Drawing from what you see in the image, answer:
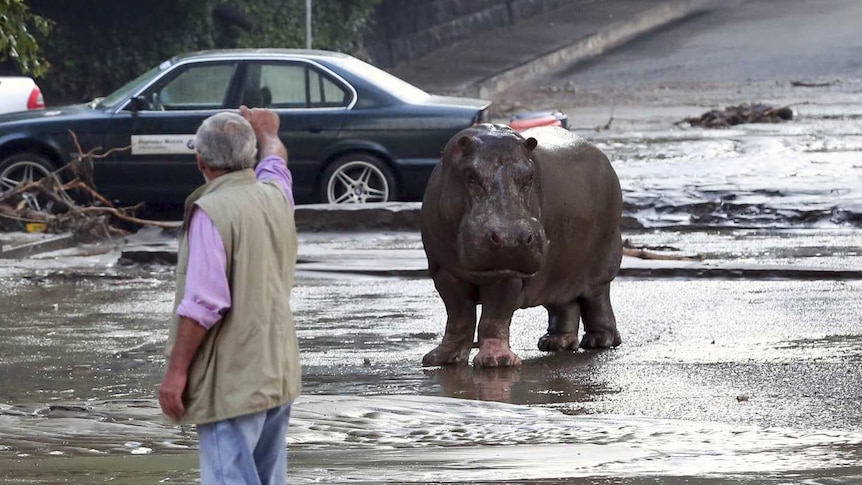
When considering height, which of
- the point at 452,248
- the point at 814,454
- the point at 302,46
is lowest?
the point at 814,454

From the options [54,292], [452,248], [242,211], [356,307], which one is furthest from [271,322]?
[54,292]

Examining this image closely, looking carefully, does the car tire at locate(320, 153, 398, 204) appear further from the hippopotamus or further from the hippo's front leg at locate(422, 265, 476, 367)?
the hippo's front leg at locate(422, 265, 476, 367)

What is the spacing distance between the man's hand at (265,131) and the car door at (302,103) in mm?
10033

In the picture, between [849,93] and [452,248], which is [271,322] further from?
[849,93]

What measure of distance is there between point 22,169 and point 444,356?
7.91 metres

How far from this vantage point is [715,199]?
15742mm

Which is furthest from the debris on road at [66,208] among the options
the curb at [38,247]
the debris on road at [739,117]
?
the debris on road at [739,117]

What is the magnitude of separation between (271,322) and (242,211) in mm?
355

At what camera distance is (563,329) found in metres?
9.52

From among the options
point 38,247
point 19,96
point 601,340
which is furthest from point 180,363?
point 19,96

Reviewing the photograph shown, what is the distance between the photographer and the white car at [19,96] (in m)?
19.1

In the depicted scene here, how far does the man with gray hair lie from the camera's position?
196 inches

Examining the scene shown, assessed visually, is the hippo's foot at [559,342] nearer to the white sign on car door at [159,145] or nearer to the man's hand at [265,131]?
the man's hand at [265,131]

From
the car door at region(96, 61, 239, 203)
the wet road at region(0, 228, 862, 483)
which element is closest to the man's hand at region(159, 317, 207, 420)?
the wet road at region(0, 228, 862, 483)
